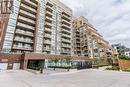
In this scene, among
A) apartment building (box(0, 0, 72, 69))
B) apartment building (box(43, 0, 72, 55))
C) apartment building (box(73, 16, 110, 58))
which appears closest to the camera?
apartment building (box(0, 0, 72, 69))

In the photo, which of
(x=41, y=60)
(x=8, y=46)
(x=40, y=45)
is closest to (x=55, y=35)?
(x=40, y=45)

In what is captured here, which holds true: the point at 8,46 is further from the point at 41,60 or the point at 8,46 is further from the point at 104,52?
the point at 104,52

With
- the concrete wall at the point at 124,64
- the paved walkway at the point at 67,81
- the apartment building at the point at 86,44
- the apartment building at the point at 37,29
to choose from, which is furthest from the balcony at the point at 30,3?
the apartment building at the point at 86,44

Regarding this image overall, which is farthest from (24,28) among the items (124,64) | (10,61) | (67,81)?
(124,64)

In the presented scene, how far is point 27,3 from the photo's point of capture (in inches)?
1855

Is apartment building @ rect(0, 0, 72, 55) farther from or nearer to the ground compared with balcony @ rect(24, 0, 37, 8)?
nearer to the ground

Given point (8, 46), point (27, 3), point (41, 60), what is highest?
point (27, 3)

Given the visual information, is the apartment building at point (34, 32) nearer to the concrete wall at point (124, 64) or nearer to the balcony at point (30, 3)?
the balcony at point (30, 3)

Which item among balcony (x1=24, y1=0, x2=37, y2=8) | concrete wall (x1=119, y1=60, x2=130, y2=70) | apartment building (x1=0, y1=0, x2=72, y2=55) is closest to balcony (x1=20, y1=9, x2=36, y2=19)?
apartment building (x1=0, y1=0, x2=72, y2=55)

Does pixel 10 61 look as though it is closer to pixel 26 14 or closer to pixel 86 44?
pixel 26 14

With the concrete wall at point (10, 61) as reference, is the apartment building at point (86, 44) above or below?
above

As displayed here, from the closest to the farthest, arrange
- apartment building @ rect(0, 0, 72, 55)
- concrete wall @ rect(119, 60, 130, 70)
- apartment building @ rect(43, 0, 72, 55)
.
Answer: concrete wall @ rect(119, 60, 130, 70) → apartment building @ rect(0, 0, 72, 55) → apartment building @ rect(43, 0, 72, 55)

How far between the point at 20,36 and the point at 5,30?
5597 millimetres

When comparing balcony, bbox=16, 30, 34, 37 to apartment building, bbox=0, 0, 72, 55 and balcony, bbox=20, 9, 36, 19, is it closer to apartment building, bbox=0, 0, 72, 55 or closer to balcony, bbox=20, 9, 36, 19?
apartment building, bbox=0, 0, 72, 55
